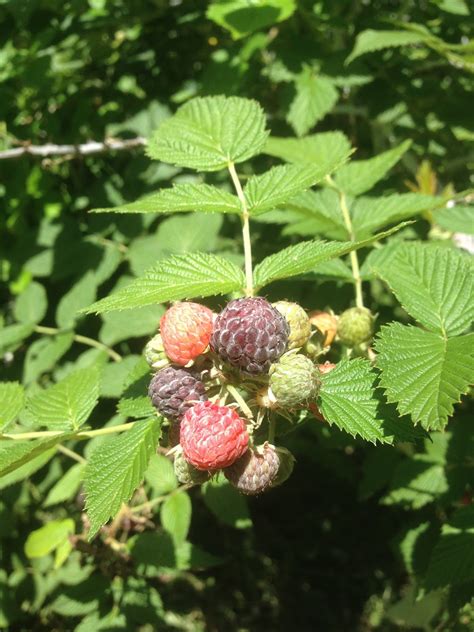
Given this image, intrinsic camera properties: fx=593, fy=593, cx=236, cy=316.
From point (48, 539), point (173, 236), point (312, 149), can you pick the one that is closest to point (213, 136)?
point (312, 149)

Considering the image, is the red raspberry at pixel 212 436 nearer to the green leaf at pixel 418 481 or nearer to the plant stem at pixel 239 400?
the plant stem at pixel 239 400

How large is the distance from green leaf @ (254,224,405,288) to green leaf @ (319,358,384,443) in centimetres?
19

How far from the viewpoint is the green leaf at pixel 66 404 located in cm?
121

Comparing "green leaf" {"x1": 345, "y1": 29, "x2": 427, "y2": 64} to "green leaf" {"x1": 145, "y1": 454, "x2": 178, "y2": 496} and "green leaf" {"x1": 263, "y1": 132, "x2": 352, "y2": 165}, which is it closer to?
"green leaf" {"x1": 263, "y1": 132, "x2": 352, "y2": 165}

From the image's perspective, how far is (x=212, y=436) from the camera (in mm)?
885

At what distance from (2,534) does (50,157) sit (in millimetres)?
1365

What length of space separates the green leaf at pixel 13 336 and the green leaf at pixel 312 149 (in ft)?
3.15

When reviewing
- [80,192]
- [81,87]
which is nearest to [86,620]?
[80,192]

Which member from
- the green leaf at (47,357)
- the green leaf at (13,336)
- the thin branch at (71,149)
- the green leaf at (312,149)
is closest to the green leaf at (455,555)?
the green leaf at (312,149)

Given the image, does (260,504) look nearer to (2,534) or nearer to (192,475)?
(2,534)

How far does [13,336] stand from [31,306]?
141mm

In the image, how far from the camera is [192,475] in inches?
39.8

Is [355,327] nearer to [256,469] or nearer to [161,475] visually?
[256,469]

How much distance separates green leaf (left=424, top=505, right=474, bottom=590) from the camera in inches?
49.9
